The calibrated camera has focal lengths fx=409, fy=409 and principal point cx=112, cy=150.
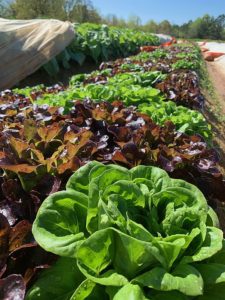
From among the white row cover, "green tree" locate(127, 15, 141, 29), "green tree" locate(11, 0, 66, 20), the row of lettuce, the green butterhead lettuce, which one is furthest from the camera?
"green tree" locate(127, 15, 141, 29)

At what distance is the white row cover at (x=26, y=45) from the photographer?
9.60 meters

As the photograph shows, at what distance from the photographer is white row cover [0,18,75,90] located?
960 centimetres

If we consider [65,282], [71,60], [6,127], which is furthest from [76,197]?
[71,60]

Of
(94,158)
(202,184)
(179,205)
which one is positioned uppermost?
(179,205)

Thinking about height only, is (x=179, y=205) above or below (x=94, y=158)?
above

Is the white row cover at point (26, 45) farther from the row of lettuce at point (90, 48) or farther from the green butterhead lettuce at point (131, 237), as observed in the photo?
the green butterhead lettuce at point (131, 237)

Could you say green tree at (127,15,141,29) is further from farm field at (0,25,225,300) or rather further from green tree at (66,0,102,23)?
farm field at (0,25,225,300)

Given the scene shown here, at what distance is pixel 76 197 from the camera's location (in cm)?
175

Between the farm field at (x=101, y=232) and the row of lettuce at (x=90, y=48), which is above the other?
the farm field at (x=101, y=232)

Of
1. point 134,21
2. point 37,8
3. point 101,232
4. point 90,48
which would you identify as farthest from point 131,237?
point 134,21

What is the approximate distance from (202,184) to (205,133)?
1558mm

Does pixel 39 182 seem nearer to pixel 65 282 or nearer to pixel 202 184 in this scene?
pixel 65 282

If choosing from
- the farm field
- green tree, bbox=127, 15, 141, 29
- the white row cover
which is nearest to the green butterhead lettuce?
the farm field

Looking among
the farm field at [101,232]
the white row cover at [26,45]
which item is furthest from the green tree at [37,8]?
the farm field at [101,232]
